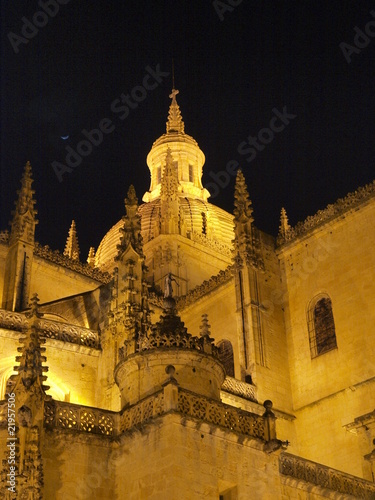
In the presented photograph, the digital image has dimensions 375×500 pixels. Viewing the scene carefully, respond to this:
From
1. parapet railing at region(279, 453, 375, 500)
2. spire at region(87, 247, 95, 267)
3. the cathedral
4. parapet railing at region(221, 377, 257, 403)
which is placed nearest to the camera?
the cathedral

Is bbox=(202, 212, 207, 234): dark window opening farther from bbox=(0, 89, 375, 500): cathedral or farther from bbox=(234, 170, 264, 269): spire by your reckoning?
bbox=(234, 170, 264, 269): spire

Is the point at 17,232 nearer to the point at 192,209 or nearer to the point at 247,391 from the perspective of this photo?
the point at 247,391

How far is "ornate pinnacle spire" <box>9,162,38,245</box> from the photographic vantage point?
30.0 m

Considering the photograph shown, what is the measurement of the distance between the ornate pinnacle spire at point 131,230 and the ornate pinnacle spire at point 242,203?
516cm

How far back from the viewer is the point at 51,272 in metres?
33.0

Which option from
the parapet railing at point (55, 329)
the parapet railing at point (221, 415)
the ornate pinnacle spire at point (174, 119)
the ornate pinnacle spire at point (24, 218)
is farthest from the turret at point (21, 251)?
the ornate pinnacle spire at point (174, 119)

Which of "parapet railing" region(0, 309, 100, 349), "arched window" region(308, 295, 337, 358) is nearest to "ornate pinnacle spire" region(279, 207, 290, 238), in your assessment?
"arched window" region(308, 295, 337, 358)

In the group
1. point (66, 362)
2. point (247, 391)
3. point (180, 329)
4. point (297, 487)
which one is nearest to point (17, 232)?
point (66, 362)

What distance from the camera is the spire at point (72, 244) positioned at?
47969 mm

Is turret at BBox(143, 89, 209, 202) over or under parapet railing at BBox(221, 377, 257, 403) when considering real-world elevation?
over

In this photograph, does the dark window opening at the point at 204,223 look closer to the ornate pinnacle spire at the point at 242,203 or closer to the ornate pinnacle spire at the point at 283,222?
the ornate pinnacle spire at the point at 283,222

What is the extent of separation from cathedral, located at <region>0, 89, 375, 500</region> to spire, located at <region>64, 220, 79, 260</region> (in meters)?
7.35

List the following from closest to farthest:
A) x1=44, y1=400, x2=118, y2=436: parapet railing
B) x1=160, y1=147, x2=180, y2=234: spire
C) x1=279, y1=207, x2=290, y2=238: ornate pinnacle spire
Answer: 1. x1=44, y1=400, x2=118, y2=436: parapet railing
2. x1=279, y1=207, x2=290, y2=238: ornate pinnacle spire
3. x1=160, y1=147, x2=180, y2=234: spire

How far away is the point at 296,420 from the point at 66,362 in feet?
27.0
